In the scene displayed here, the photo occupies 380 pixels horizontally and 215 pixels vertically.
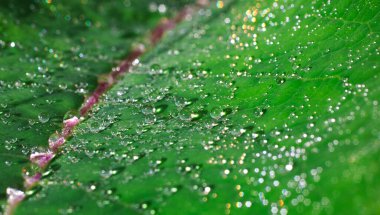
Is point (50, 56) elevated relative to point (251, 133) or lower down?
elevated

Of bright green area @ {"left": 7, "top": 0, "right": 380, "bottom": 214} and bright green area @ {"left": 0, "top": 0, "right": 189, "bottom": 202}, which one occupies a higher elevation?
bright green area @ {"left": 0, "top": 0, "right": 189, "bottom": 202}

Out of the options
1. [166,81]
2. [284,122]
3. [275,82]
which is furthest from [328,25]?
[166,81]

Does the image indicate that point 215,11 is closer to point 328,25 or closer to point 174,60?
point 174,60

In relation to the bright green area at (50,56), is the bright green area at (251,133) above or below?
below

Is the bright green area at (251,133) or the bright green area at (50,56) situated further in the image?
the bright green area at (50,56)

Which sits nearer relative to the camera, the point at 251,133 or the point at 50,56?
the point at 251,133
